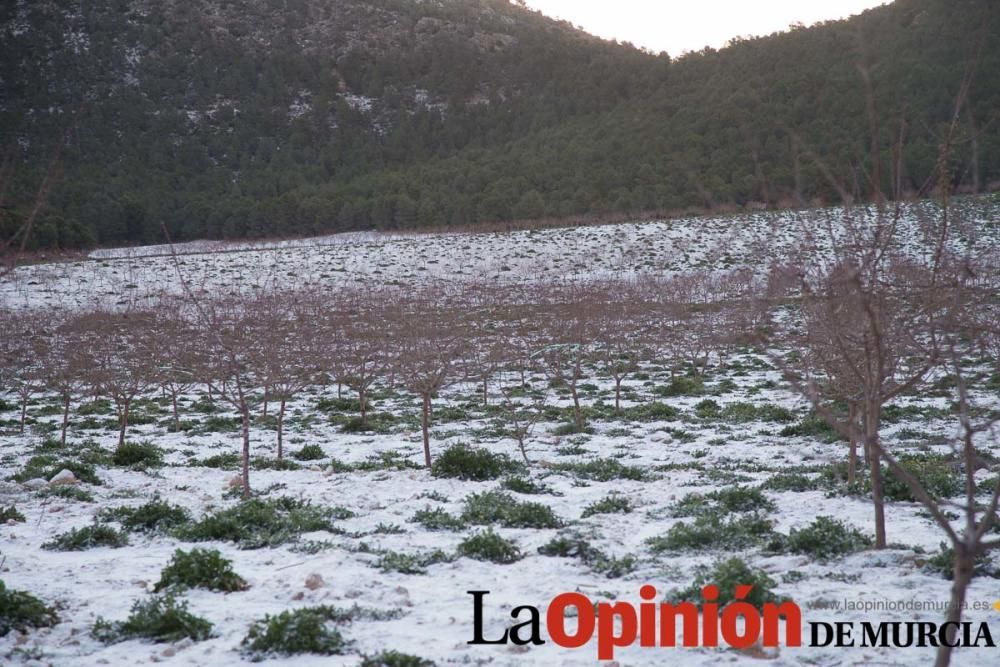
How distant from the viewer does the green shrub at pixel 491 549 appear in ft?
18.7

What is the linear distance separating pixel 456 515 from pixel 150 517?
112 inches

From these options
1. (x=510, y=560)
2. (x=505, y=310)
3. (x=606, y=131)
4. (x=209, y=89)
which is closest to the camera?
(x=510, y=560)

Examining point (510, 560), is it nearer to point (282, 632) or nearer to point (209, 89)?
point (282, 632)

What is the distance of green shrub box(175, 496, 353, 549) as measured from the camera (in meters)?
6.29

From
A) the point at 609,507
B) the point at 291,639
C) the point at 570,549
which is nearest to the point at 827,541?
the point at 570,549

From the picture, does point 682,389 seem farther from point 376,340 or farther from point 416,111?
point 416,111

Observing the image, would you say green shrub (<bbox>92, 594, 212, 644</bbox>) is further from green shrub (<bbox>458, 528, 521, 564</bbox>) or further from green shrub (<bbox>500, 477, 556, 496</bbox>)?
green shrub (<bbox>500, 477, 556, 496</bbox>)

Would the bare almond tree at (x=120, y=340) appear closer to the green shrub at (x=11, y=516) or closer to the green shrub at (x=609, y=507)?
the green shrub at (x=11, y=516)

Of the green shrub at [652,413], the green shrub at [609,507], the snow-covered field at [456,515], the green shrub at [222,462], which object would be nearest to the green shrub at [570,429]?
the snow-covered field at [456,515]

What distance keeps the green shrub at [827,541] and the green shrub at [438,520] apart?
Result: 2.81m

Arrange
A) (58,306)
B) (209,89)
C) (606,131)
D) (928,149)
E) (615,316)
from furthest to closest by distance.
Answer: (209,89)
(606,131)
(928,149)
(58,306)
(615,316)

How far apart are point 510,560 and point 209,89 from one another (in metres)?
99.7

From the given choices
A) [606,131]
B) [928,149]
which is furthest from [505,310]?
[606,131]

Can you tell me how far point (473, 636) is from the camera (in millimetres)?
4336
